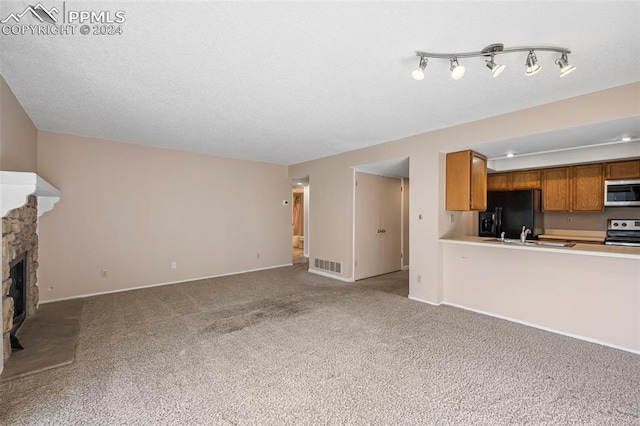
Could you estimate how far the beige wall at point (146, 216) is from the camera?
4.26 meters

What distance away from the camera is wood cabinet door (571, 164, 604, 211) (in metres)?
4.63

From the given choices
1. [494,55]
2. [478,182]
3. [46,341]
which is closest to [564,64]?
[494,55]

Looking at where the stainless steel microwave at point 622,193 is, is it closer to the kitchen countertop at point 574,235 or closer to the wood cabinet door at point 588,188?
the wood cabinet door at point 588,188

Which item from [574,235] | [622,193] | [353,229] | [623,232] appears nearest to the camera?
[622,193]

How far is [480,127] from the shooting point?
141 inches

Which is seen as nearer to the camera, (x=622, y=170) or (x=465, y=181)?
(x=465, y=181)

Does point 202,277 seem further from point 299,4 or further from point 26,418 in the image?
point 299,4

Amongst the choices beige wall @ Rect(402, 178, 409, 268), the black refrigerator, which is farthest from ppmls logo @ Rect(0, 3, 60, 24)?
the black refrigerator

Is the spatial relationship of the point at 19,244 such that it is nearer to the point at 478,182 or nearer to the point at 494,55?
the point at 494,55

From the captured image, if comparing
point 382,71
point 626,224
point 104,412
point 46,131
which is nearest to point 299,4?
point 382,71

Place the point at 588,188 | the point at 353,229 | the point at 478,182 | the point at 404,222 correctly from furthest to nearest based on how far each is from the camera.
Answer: the point at 404,222, the point at 353,229, the point at 588,188, the point at 478,182

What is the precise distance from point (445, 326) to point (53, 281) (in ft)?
18.1

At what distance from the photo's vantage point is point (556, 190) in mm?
5086

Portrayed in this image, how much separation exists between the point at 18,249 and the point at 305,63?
11.8 ft
